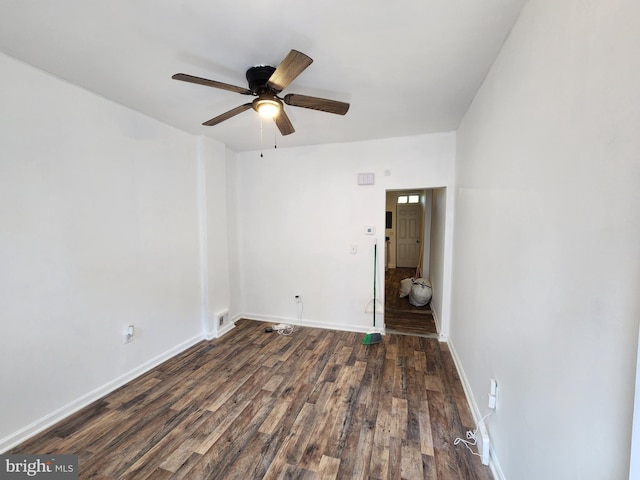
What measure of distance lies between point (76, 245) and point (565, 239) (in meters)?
3.02

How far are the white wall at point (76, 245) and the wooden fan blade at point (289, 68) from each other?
1.65 metres

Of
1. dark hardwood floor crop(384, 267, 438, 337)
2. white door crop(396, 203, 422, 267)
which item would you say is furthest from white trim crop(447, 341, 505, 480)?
white door crop(396, 203, 422, 267)

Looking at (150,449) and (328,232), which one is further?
(328,232)

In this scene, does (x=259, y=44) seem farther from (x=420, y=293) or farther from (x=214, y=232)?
(x=420, y=293)

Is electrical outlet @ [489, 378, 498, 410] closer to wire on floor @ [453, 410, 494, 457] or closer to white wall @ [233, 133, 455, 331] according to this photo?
wire on floor @ [453, 410, 494, 457]

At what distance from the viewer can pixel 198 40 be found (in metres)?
1.51

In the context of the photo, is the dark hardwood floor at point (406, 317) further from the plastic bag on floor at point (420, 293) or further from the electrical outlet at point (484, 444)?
the electrical outlet at point (484, 444)

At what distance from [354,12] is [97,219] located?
8.03 feet

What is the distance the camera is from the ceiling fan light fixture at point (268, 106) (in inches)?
70.2

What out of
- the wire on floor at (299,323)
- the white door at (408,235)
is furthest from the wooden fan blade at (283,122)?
the white door at (408,235)

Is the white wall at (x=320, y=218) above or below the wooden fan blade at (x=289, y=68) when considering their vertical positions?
below

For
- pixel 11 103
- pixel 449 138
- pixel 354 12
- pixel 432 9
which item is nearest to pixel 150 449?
pixel 11 103

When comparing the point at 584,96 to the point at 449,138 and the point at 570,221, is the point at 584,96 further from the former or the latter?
the point at 449,138
